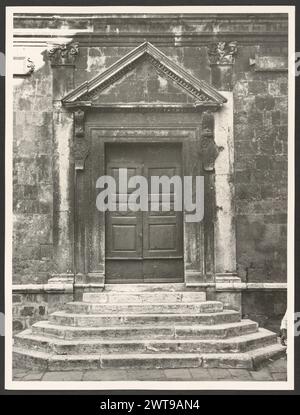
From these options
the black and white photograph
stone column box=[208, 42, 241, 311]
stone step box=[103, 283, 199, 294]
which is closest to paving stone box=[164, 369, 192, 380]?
the black and white photograph

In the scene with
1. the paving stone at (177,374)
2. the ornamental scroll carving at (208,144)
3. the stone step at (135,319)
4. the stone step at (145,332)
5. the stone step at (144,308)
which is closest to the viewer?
the paving stone at (177,374)

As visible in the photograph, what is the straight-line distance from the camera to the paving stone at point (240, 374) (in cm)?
614

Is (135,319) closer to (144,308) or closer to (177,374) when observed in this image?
(144,308)

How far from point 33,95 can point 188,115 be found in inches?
96.2

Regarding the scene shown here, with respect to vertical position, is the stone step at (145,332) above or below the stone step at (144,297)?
below

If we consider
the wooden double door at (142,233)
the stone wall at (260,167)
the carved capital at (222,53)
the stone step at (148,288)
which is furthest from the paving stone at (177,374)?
the carved capital at (222,53)

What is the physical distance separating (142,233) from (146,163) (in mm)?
1119

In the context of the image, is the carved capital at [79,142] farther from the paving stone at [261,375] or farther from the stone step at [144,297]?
the paving stone at [261,375]

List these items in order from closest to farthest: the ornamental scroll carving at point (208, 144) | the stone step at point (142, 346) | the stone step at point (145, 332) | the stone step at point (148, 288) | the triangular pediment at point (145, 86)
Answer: the stone step at point (142, 346) < the stone step at point (145, 332) < the stone step at point (148, 288) < the triangular pediment at point (145, 86) < the ornamental scroll carving at point (208, 144)

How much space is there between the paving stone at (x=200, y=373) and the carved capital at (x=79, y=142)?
11.4 ft
